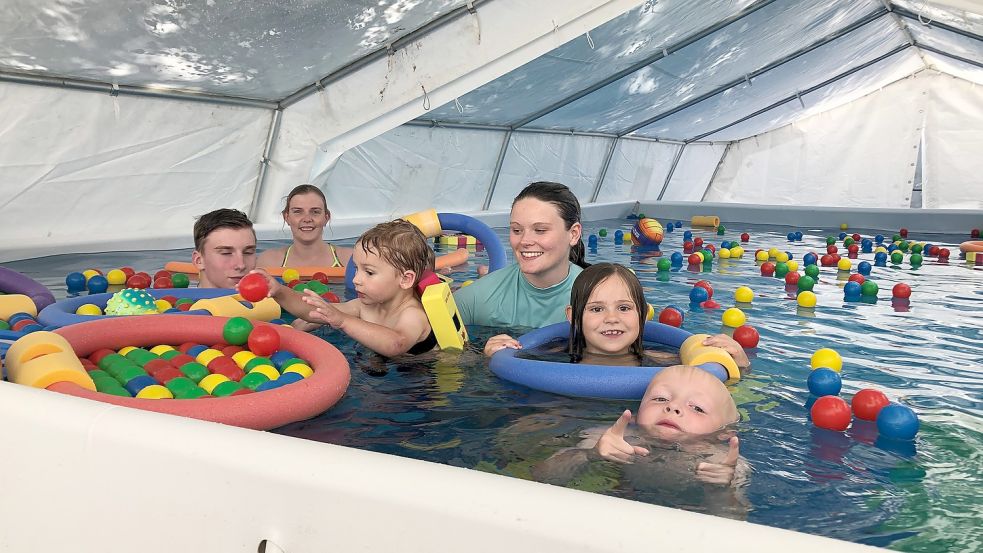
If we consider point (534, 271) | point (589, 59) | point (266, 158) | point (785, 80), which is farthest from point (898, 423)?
point (785, 80)

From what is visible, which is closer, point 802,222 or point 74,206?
point 74,206

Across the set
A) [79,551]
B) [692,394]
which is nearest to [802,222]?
[692,394]

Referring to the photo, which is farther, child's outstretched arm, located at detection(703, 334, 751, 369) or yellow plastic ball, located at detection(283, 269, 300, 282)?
yellow plastic ball, located at detection(283, 269, 300, 282)

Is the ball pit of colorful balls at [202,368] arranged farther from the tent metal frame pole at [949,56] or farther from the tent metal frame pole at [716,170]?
the tent metal frame pole at [716,170]

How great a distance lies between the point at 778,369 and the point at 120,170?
5.83m

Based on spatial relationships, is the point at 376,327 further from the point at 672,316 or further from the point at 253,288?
the point at 672,316

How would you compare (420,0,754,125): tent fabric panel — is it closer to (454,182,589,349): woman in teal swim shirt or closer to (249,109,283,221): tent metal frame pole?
(249,109,283,221): tent metal frame pole

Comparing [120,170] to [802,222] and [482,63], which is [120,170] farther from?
[802,222]

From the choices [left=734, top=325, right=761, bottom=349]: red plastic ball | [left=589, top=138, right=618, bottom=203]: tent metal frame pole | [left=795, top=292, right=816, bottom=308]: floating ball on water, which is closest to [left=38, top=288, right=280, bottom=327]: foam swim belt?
[left=734, top=325, right=761, bottom=349]: red plastic ball

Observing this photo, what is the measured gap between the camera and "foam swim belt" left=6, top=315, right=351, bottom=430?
254 cm

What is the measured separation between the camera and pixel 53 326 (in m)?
3.60

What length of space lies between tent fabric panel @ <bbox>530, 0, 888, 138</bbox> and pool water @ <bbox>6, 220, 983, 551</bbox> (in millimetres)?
4944

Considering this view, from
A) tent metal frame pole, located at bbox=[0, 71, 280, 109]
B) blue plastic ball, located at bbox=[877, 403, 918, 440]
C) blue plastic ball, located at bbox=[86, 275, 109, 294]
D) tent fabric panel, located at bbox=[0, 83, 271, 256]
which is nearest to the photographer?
blue plastic ball, located at bbox=[877, 403, 918, 440]

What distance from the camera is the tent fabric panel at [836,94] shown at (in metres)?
14.1
